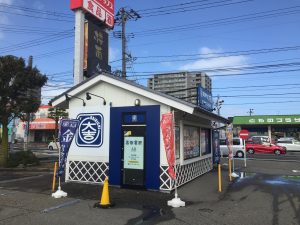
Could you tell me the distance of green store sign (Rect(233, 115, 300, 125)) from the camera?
2020 inches

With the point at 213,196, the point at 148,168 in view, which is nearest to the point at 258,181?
the point at 213,196

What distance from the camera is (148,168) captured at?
11.6 meters

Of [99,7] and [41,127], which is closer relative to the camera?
[99,7]

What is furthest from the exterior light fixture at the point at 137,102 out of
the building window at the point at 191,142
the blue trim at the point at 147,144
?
the building window at the point at 191,142

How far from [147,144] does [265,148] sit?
28932 mm

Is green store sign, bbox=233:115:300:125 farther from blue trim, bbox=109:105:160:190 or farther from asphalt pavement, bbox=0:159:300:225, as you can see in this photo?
blue trim, bbox=109:105:160:190

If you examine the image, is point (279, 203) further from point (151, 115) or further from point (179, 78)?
point (179, 78)

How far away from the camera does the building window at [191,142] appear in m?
13.2

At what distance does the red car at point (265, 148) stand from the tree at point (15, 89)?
86.1ft

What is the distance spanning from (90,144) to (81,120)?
111 centimetres

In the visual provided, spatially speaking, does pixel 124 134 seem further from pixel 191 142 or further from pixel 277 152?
pixel 277 152

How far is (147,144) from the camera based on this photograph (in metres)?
11.7

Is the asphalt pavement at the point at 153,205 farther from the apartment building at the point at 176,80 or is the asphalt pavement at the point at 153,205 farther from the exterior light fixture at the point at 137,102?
the apartment building at the point at 176,80

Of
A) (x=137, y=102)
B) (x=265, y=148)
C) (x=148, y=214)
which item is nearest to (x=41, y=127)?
(x=265, y=148)
